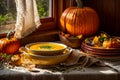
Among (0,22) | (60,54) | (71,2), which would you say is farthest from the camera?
(71,2)

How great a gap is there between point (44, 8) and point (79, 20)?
26 cm

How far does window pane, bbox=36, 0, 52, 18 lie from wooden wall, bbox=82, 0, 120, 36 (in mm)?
231

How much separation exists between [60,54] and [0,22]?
1.41 ft

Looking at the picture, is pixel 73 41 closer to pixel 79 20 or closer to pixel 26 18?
pixel 79 20

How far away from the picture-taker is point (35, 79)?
1.22 meters

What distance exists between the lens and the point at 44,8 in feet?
5.57

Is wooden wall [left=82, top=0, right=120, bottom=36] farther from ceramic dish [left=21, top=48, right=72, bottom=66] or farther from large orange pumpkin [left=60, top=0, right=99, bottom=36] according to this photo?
ceramic dish [left=21, top=48, right=72, bottom=66]

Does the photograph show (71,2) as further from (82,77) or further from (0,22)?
(82,77)

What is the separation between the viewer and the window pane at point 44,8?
1.67m

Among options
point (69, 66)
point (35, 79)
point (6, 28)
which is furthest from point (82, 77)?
point (6, 28)

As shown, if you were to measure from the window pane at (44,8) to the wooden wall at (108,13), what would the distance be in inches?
9.1

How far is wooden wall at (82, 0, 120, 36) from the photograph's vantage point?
1714 mm

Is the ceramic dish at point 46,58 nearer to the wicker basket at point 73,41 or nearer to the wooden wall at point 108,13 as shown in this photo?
the wicker basket at point 73,41

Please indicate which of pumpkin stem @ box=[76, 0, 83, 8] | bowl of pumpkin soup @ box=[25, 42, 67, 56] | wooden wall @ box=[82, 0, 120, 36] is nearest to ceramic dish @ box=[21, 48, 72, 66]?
bowl of pumpkin soup @ box=[25, 42, 67, 56]
